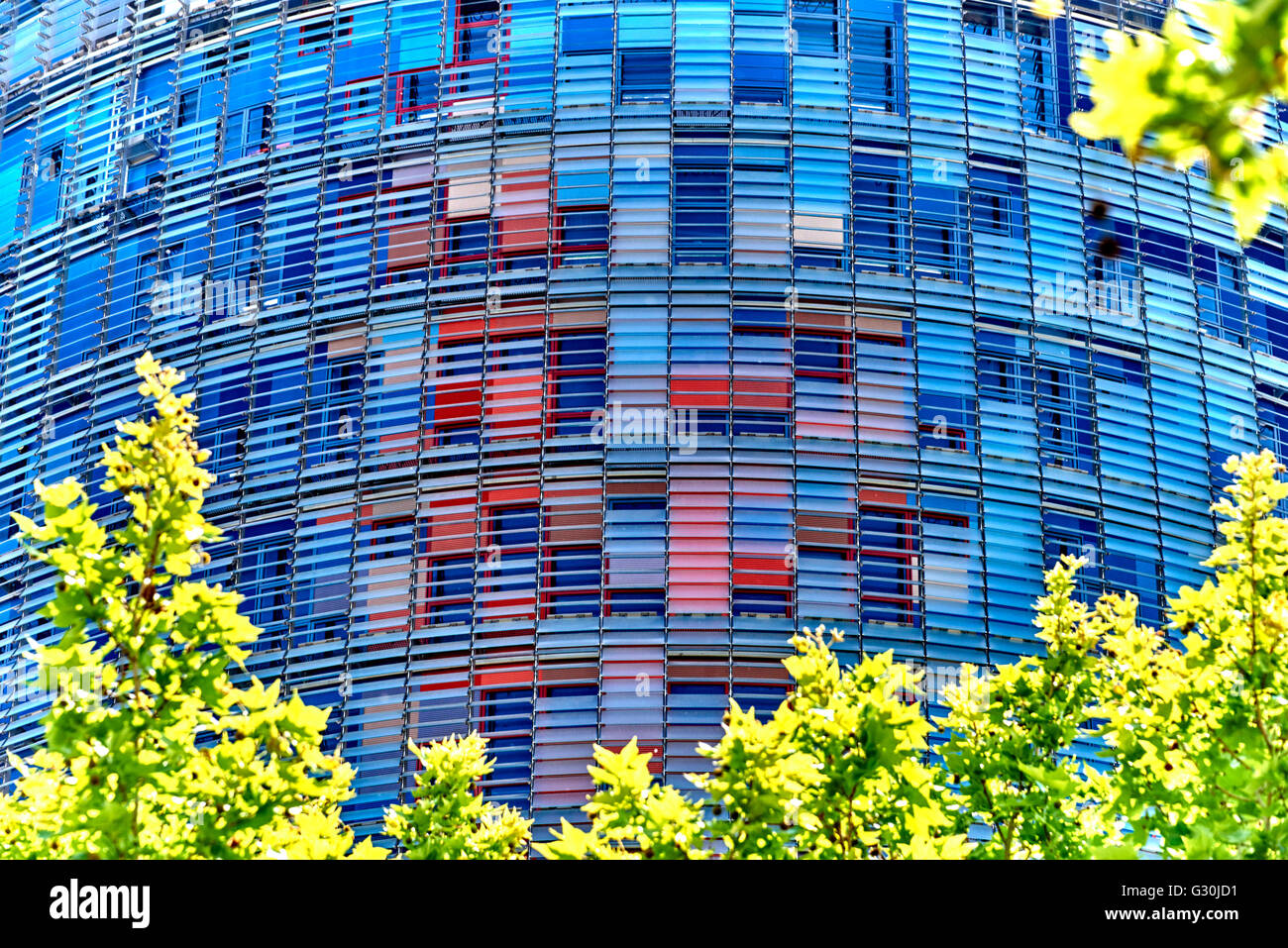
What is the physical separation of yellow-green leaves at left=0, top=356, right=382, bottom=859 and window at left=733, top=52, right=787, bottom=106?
28.1m

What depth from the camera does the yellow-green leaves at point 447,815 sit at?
22.0m

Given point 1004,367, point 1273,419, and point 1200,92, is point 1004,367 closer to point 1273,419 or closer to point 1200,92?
point 1273,419

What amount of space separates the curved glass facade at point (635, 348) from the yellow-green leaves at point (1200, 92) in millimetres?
29898

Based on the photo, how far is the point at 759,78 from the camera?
38469mm

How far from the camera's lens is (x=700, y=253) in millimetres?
36406

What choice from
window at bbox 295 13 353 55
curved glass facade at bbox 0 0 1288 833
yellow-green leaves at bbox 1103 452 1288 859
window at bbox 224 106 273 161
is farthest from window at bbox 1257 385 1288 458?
window at bbox 224 106 273 161

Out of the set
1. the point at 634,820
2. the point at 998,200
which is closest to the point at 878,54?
the point at 998,200

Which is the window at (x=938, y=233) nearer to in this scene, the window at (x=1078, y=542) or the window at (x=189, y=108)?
the window at (x=1078, y=542)

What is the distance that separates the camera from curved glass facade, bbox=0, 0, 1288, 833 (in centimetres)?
3431

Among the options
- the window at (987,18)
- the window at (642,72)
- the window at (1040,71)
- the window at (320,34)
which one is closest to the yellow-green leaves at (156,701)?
the window at (642,72)

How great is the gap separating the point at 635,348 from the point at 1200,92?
32378mm

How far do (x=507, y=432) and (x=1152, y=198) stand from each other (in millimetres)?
21750

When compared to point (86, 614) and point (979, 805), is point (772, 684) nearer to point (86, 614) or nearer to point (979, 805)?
point (979, 805)
